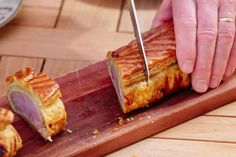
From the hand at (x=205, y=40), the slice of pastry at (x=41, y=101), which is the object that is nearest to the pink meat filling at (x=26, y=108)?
the slice of pastry at (x=41, y=101)

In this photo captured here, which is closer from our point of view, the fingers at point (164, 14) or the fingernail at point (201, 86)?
the fingernail at point (201, 86)

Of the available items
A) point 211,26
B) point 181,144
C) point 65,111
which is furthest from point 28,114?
point 211,26

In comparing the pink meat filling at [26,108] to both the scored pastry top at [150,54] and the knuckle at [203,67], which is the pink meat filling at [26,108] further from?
the knuckle at [203,67]

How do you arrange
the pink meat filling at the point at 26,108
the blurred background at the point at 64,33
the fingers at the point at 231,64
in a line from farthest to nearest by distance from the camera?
1. the blurred background at the point at 64,33
2. the fingers at the point at 231,64
3. the pink meat filling at the point at 26,108

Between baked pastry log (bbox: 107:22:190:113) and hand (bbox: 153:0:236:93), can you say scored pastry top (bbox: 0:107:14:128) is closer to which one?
baked pastry log (bbox: 107:22:190:113)

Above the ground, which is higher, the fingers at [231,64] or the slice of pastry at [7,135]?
the fingers at [231,64]

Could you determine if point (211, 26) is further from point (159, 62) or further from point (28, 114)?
point (28, 114)
